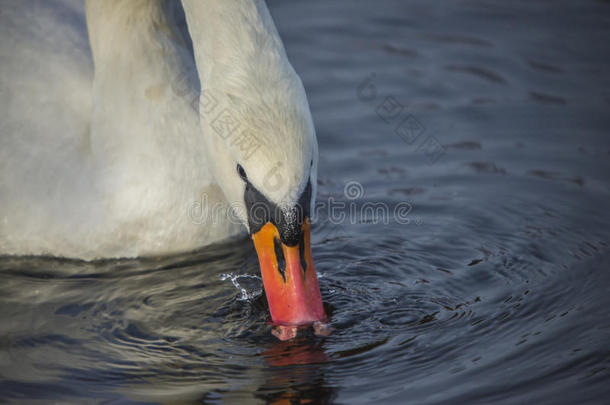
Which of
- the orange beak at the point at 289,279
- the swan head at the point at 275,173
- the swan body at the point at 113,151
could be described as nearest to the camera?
the swan head at the point at 275,173

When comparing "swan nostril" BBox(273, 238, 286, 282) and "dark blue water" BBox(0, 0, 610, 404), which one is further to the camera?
"swan nostril" BBox(273, 238, 286, 282)

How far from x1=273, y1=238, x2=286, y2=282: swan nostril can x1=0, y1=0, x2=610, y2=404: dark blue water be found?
35 cm

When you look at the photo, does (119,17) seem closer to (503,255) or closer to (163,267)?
(163,267)

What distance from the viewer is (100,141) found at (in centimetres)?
623

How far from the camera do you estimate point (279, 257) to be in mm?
4879

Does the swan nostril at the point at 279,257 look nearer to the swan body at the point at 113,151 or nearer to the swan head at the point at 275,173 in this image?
the swan head at the point at 275,173

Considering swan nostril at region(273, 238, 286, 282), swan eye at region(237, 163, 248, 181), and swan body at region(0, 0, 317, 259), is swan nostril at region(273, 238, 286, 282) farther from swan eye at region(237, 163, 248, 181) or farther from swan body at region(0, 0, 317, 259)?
swan body at region(0, 0, 317, 259)

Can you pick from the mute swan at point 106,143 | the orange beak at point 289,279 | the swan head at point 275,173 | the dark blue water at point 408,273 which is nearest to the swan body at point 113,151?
the mute swan at point 106,143

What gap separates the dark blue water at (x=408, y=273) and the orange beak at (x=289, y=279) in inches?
5.3

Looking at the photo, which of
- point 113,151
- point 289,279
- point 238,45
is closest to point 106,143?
point 113,151

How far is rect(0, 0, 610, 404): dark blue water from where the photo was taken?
466 centimetres

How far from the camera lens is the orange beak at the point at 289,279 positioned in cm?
482
